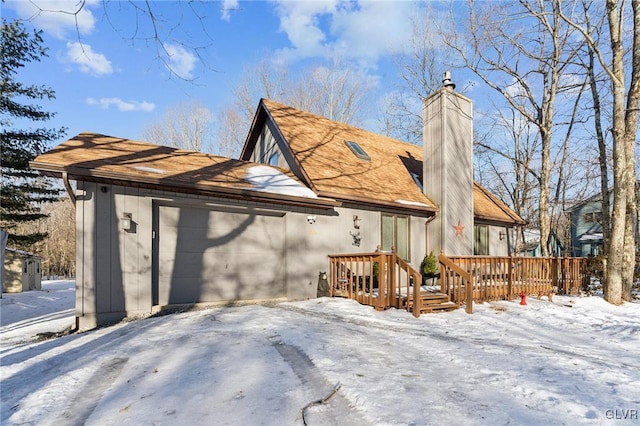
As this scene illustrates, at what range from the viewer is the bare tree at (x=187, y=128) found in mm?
25047

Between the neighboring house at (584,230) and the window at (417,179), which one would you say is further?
the neighboring house at (584,230)

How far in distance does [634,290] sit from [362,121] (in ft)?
58.0

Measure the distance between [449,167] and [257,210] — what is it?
6468 mm

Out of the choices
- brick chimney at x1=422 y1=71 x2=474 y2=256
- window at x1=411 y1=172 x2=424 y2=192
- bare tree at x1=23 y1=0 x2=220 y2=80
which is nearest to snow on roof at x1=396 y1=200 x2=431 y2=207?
brick chimney at x1=422 y1=71 x2=474 y2=256

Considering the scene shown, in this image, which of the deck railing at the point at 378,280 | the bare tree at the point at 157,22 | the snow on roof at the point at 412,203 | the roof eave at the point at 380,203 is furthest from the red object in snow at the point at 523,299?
the bare tree at the point at 157,22

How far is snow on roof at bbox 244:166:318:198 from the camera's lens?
7.95m

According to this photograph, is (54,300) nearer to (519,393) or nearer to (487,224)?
(519,393)

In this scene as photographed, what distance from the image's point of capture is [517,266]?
27.7 ft

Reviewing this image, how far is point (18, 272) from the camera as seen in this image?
45.9 feet

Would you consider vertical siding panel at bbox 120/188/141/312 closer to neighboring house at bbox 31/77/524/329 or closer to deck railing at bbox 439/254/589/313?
neighboring house at bbox 31/77/524/329

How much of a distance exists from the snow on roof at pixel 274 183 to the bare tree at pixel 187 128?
684 inches

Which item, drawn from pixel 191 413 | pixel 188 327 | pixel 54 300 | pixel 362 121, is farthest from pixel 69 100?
pixel 362 121

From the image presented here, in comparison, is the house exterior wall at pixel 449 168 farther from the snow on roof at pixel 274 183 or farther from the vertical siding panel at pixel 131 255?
the vertical siding panel at pixel 131 255

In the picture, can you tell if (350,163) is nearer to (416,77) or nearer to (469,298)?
(469,298)
